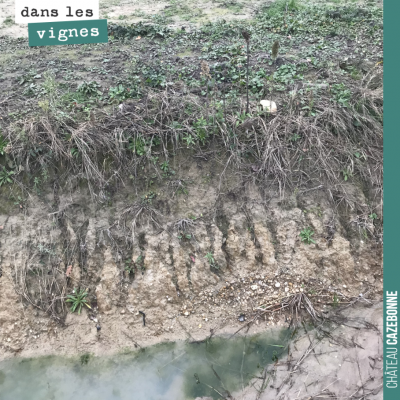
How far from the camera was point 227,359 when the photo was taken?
347cm

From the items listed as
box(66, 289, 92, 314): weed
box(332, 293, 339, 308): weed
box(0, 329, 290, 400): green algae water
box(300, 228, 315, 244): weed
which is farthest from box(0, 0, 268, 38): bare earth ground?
box(0, 329, 290, 400): green algae water

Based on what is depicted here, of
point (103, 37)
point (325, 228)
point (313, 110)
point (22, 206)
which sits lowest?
point (325, 228)

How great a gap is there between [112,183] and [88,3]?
9.38 ft

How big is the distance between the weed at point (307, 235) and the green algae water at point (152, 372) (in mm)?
1029

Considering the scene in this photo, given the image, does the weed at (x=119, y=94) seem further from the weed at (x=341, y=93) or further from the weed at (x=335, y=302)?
the weed at (x=335, y=302)

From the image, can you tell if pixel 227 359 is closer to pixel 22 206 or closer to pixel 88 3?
pixel 22 206

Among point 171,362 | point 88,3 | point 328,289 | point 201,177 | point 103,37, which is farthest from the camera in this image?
point 103,37

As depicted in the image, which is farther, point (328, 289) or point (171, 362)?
point (328, 289)

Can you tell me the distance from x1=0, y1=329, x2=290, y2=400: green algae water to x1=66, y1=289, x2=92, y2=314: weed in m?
0.49

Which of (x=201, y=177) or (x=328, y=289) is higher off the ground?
(x=201, y=177)

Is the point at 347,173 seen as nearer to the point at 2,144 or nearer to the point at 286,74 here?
the point at 286,74

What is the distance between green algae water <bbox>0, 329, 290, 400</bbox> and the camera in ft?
10.7

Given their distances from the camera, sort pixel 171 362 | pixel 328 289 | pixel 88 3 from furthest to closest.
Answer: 1. pixel 88 3
2. pixel 328 289
3. pixel 171 362

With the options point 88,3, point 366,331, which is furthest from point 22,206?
point 366,331
